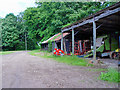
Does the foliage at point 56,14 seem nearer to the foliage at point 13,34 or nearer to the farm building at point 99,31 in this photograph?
the foliage at point 13,34

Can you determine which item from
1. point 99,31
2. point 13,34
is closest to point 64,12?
point 99,31

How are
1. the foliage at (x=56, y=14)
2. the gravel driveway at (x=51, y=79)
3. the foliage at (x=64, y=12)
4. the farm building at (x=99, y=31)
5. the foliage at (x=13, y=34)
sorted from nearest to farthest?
the gravel driveway at (x=51, y=79)
the farm building at (x=99, y=31)
the foliage at (x=64, y=12)
the foliage at (x=56, y=14)
the foliage at (x=13, y=34)

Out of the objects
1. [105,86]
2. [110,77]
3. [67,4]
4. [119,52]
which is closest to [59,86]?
[105,86]

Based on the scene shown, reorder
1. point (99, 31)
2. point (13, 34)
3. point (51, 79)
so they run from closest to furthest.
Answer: point (51, 79), point (99, 31), point (13, 34)

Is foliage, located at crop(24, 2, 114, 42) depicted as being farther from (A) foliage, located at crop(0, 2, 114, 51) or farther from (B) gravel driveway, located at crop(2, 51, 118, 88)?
(B) gravel driveway, located at crop(2, 51, 118, 88)

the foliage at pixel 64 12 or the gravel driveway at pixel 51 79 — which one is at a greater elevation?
the foliage at pixel 64 12

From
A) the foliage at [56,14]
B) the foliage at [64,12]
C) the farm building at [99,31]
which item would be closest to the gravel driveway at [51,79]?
the farm building at [99,31]

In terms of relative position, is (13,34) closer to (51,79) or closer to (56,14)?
(56,14)

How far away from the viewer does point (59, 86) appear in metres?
3.43

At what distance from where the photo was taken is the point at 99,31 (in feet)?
46.9

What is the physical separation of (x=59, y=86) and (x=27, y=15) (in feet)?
105

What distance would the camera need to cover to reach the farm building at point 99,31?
8.26 meters

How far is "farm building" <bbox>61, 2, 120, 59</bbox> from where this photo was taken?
8257mm

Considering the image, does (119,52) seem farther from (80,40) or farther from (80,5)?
(80,5)
